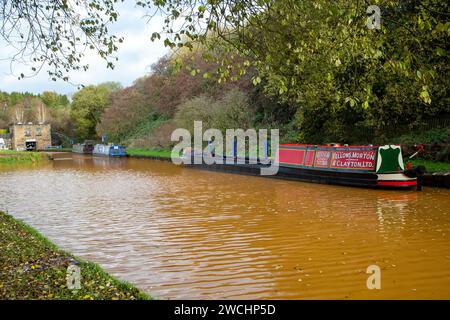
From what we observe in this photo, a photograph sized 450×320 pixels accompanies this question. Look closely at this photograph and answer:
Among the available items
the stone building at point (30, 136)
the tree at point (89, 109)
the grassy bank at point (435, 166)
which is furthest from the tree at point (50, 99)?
the grassy bank at point (435, 166)

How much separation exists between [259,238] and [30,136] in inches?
2671

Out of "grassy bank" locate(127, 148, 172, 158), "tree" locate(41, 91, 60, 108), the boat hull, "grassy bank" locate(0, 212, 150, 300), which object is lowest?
"grassy bank" locate(0, 212, 150, 300)

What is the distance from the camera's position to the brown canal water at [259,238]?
476cm

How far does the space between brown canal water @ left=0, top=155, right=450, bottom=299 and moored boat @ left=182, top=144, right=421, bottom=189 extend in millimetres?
480

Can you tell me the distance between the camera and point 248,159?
19844 mm

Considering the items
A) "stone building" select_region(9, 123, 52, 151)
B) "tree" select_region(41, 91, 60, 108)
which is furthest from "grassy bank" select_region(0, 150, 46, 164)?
"tree" select_region(41, 91, 60, 108)

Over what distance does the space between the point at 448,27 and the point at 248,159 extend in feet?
52.4

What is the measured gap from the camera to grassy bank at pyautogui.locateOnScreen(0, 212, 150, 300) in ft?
12.3

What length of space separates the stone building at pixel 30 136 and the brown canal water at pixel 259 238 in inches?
2335

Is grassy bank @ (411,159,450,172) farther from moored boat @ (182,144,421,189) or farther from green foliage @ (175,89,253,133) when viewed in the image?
green foliage @ (175,89,253,133)

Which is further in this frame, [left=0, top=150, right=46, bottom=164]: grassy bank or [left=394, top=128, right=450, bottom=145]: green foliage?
[left=0, top=150, right=46, bottom=164]: grassy bank

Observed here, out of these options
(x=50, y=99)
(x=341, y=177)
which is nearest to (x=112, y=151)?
(x=341, y=177)

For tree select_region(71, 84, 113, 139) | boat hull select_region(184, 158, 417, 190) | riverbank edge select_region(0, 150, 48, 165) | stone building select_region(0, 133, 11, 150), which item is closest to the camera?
boat hull select_region(184, 158, 417, 190)

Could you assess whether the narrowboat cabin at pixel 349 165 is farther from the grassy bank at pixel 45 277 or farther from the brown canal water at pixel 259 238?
the grassy bank at pixel 45 277
